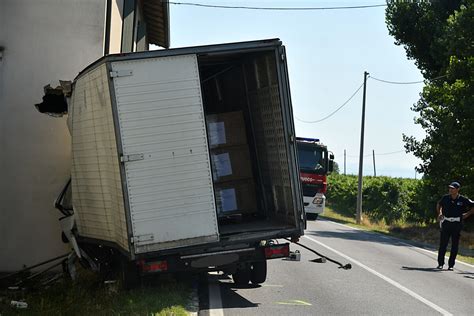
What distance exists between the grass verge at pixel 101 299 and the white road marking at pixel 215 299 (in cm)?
32

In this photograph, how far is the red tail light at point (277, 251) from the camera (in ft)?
31.0

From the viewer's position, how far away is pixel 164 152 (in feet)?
28.0

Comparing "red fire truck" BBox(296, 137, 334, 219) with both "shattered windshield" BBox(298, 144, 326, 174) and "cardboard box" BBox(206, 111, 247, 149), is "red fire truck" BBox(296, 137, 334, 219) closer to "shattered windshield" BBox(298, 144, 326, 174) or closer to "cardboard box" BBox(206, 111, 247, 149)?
"shattered windshield" BBox(298, 144, 326, 174)

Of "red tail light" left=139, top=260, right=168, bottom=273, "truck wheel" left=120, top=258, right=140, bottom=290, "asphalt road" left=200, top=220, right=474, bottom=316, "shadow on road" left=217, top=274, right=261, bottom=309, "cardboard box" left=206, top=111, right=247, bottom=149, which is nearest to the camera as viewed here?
"red tail light" left=139, top=260, right=168, bottom=273

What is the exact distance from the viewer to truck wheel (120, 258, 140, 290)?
9383 mm

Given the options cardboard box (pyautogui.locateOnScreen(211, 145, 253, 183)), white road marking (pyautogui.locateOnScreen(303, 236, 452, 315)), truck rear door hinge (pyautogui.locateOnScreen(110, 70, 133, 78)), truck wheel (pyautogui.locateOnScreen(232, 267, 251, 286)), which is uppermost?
truck rear door hinge (pyautogui.locateOnScreen(110, 70, 133, 78))

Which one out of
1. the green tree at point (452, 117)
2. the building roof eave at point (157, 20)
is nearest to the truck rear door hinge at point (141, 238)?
the building roof eave at point (157, 20)

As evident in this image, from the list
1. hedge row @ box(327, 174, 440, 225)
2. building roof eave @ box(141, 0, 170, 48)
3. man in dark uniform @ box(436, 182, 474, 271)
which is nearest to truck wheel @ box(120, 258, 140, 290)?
man in dark uniform @ box(436, 182, 474, 271)

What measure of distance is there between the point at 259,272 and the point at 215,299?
1.23 metres

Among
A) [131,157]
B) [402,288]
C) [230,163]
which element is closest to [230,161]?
Result: [230,163]

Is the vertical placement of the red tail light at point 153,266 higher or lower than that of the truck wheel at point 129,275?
higher

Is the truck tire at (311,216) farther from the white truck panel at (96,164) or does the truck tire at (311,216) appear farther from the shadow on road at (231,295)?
the white truck panel at (96,164)

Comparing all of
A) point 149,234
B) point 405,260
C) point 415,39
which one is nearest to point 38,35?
point 149,234

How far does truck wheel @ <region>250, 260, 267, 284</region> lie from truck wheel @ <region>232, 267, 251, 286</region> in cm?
8
